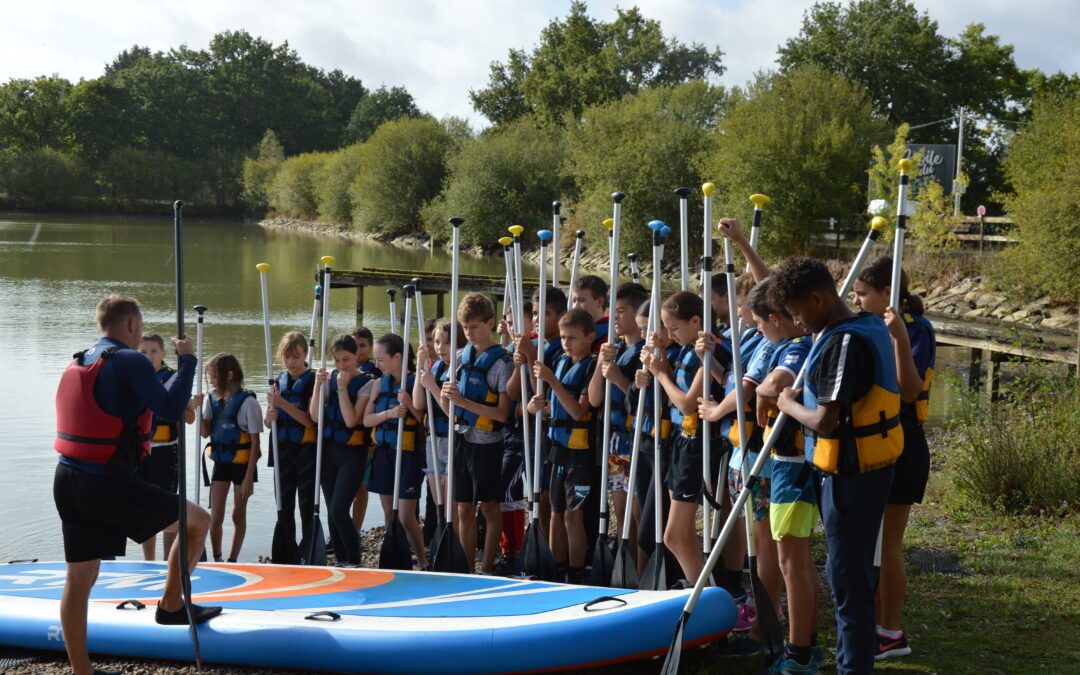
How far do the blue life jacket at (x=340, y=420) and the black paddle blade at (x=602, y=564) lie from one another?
2.08 meters

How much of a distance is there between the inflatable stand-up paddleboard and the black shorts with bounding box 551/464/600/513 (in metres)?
0.88

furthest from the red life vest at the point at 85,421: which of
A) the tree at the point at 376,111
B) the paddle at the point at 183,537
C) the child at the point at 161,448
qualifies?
the tree at the point at 376,111

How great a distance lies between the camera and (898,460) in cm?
507

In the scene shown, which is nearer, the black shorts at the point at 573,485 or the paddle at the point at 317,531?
the black shorts at the point at 573,485

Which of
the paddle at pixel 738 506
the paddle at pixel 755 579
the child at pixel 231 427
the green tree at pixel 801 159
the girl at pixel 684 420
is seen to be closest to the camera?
the paddle at pixel 738 506

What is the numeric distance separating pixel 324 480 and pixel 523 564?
6.37 ft

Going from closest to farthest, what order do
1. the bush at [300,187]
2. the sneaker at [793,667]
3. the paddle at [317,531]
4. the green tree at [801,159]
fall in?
A: 1. the sneaker at [793,667]
2. the paddle at [317,531]
3. the green tree at [801,159]
4. the bush at [300,187]

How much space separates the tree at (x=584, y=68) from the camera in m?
75.4

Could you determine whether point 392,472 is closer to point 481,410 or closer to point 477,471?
point 477,471

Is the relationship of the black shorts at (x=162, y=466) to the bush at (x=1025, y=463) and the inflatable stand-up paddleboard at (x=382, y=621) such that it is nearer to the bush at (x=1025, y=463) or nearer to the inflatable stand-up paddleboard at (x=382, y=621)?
the inflatable stand-up paddleboard at (x=382, y=621)

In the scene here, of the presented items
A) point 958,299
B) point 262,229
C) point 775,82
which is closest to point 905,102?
point 775,82

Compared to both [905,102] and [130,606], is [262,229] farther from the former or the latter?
[130,606]

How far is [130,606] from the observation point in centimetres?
567

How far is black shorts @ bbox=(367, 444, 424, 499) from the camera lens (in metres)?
7.66
